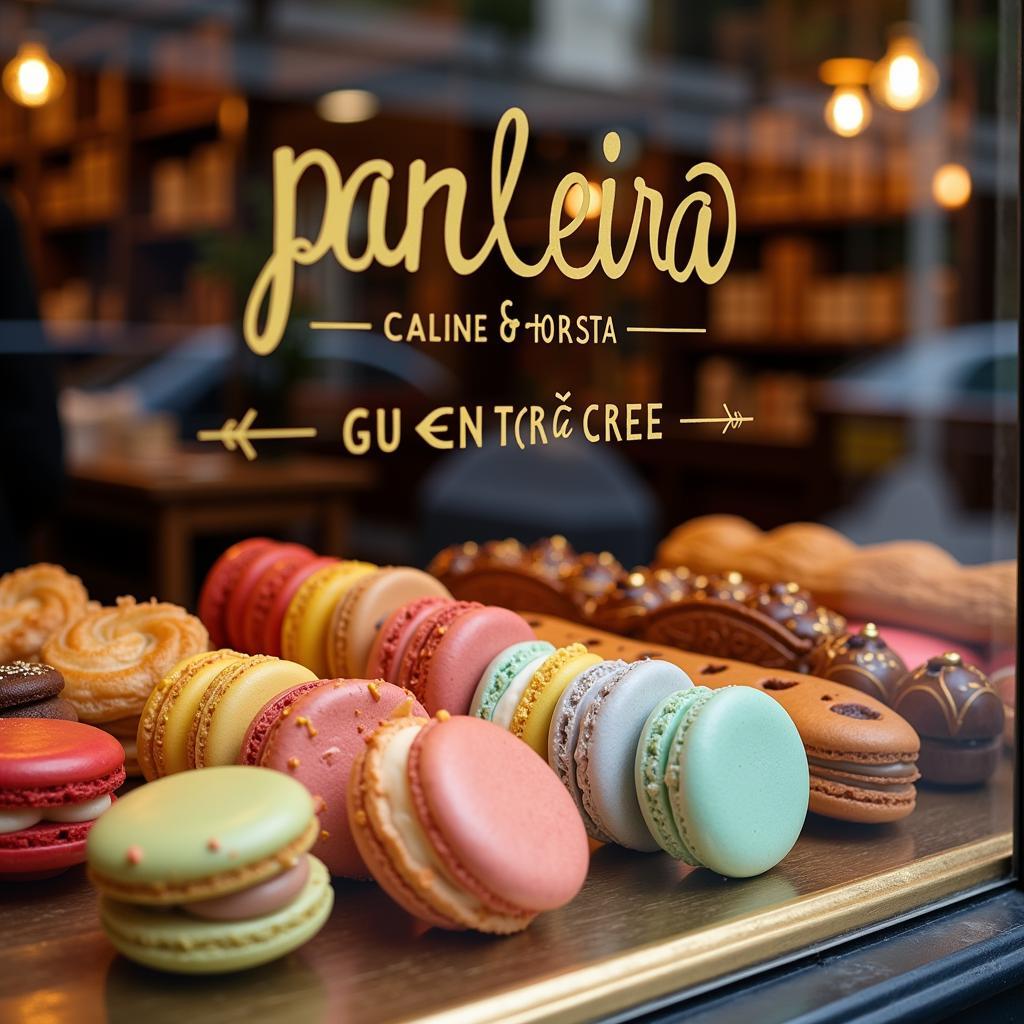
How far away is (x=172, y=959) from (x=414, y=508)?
14.8ft

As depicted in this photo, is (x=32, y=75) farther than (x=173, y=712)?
Yes

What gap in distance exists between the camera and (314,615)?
4.19 feet

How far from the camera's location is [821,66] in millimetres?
5230

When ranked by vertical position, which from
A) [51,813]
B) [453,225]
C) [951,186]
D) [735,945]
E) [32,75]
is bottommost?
[735,945]

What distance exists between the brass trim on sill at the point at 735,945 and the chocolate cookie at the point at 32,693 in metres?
0.45

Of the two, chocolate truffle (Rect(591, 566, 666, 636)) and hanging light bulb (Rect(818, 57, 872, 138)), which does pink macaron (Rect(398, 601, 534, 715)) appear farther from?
hanging light bulb (Rect(818, 57, 872, 138))

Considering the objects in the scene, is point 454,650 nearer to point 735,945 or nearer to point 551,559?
point 735,945

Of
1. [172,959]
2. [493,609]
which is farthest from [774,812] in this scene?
[172,959]

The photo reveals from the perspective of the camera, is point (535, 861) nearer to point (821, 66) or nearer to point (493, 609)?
point (493, 609)

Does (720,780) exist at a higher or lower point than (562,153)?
lower

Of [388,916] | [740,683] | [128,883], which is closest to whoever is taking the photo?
[128,883]

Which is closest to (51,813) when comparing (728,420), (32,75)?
(728,420)

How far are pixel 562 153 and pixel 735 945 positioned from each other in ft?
4.21

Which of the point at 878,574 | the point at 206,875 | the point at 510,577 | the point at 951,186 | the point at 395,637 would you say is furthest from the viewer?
the point at 951,186
